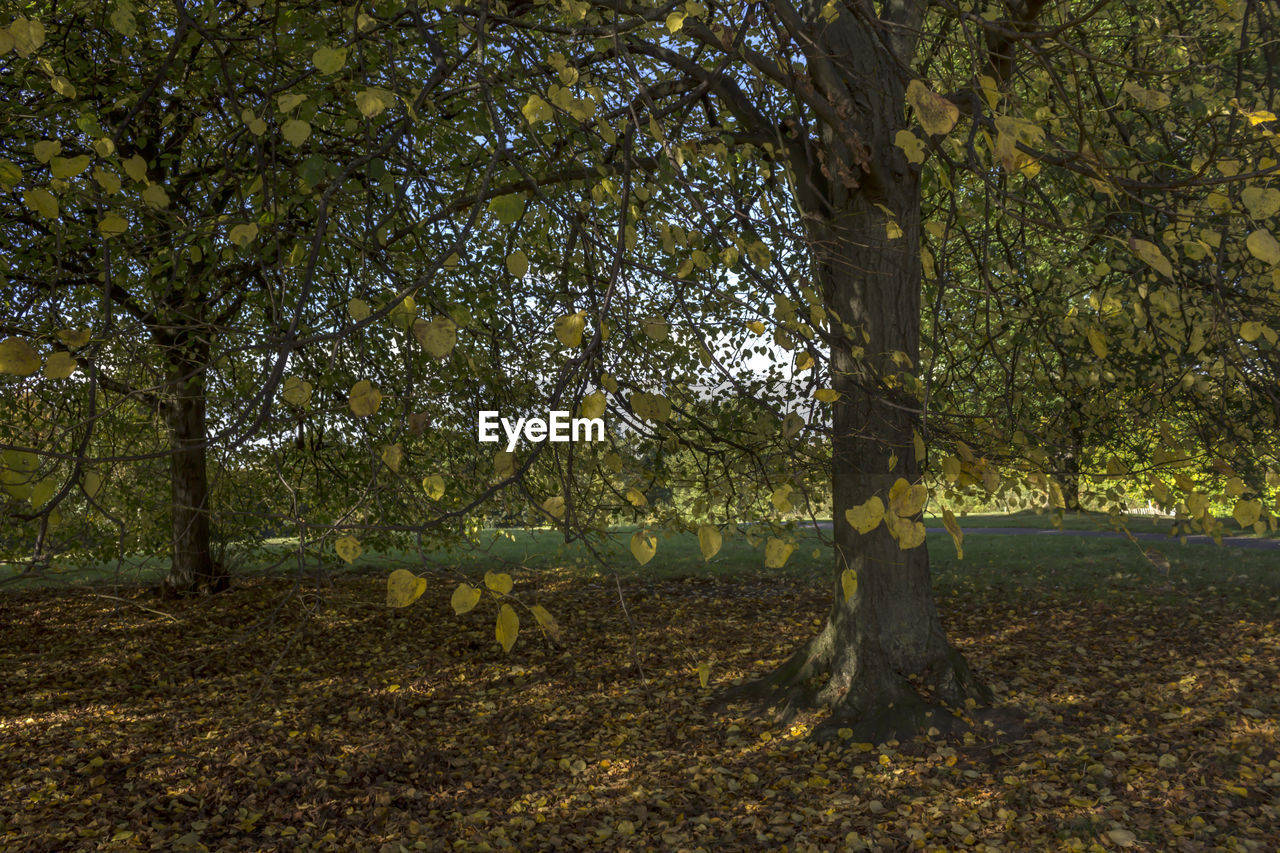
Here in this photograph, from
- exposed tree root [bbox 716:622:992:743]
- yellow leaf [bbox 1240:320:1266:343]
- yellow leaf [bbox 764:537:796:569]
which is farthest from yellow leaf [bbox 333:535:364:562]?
exposed tree root [bbox 716:622:992:743]

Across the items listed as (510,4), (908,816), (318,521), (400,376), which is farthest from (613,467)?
(318,521)

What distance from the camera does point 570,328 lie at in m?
1.87

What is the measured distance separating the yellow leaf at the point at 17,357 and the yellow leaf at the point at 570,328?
1.22 metres

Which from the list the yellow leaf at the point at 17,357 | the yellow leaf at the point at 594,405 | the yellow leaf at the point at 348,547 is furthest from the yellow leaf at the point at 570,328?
the yellow leaf at the point at 17,357

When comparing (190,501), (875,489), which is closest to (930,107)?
(875,489)

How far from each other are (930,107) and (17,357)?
2.14 m

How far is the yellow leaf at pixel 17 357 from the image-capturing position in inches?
77.3

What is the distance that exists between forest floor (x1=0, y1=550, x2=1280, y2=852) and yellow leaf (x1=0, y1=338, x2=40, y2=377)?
821mm

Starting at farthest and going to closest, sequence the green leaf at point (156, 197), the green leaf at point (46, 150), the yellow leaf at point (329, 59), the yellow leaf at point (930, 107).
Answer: the green leaf at point (156, 197) → the green leaf at point (46, 150) → the yellow leaf at point (329, 59) → the yellow leaf at point (930, 107)

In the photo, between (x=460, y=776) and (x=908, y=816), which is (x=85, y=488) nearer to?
(x=460, y=776)

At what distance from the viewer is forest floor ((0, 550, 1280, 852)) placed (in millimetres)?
4121

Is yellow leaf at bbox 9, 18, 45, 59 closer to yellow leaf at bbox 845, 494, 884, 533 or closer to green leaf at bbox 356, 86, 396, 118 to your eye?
green leaf at bbox 356, 86, 396, 118

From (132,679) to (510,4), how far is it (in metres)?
5.76

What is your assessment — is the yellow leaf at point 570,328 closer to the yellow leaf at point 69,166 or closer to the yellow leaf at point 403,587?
the yellow leaf at point 403,587
